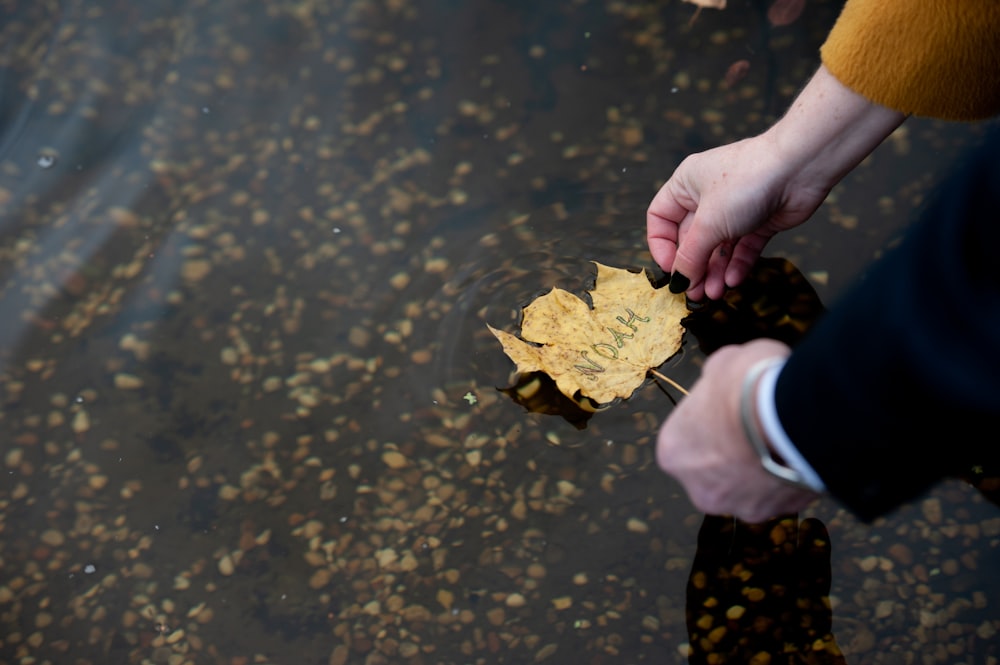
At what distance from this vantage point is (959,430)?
0.86 meters

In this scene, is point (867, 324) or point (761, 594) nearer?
point (867, 324)

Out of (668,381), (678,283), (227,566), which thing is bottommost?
(227,566)

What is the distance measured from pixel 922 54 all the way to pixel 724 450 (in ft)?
A: 2.36

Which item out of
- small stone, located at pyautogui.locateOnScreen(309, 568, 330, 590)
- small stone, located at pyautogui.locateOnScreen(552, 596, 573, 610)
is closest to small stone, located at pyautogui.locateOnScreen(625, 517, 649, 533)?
small stone, located at pyautogui.locateOnScreen(552, 596, 573, 610)

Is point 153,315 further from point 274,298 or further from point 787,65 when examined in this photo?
point 787,65

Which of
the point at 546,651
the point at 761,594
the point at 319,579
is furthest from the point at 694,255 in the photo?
the point at 319,579

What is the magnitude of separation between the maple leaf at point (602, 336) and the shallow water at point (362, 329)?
66 millimetres

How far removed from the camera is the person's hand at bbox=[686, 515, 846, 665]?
1.49m

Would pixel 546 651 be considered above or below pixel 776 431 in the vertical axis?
below

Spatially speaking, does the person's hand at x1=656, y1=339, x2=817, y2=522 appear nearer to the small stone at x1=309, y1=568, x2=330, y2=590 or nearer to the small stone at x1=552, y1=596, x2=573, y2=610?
the small stone at x1=552, y1=596, x2=573, y2=610

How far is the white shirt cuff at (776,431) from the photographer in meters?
0.96

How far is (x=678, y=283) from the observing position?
1.71 metres

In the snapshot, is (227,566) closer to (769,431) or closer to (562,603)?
(562,603)

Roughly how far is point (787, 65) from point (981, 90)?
82 cm
